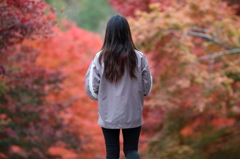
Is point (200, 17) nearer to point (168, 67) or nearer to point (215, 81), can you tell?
point (168, 67)

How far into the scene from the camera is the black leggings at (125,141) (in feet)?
8.52

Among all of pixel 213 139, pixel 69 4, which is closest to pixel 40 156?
pixel 213 139

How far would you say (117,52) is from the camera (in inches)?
98.3

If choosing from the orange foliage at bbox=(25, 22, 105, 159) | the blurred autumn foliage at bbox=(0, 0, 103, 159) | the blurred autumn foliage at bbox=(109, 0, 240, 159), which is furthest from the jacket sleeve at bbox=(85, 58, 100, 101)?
the orange foliage at bbox=(25, 22, 105, 159)

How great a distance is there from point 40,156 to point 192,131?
171 inches

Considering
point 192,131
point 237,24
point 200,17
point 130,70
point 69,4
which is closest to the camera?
point 130,70

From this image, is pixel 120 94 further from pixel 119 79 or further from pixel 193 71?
pixel 193 71

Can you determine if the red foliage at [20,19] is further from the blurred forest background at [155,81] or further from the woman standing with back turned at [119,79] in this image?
the woman standing with back turned at [119,79]

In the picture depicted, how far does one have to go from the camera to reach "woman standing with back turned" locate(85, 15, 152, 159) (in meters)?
2.50

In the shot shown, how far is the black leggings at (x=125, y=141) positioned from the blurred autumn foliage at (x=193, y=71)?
10.9 feet

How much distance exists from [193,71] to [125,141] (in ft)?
11.9

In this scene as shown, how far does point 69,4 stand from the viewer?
101ft

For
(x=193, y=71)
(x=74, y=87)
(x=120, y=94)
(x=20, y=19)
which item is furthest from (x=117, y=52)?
(x=74, y=87)

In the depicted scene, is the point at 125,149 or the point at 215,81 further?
the point at 215,81
